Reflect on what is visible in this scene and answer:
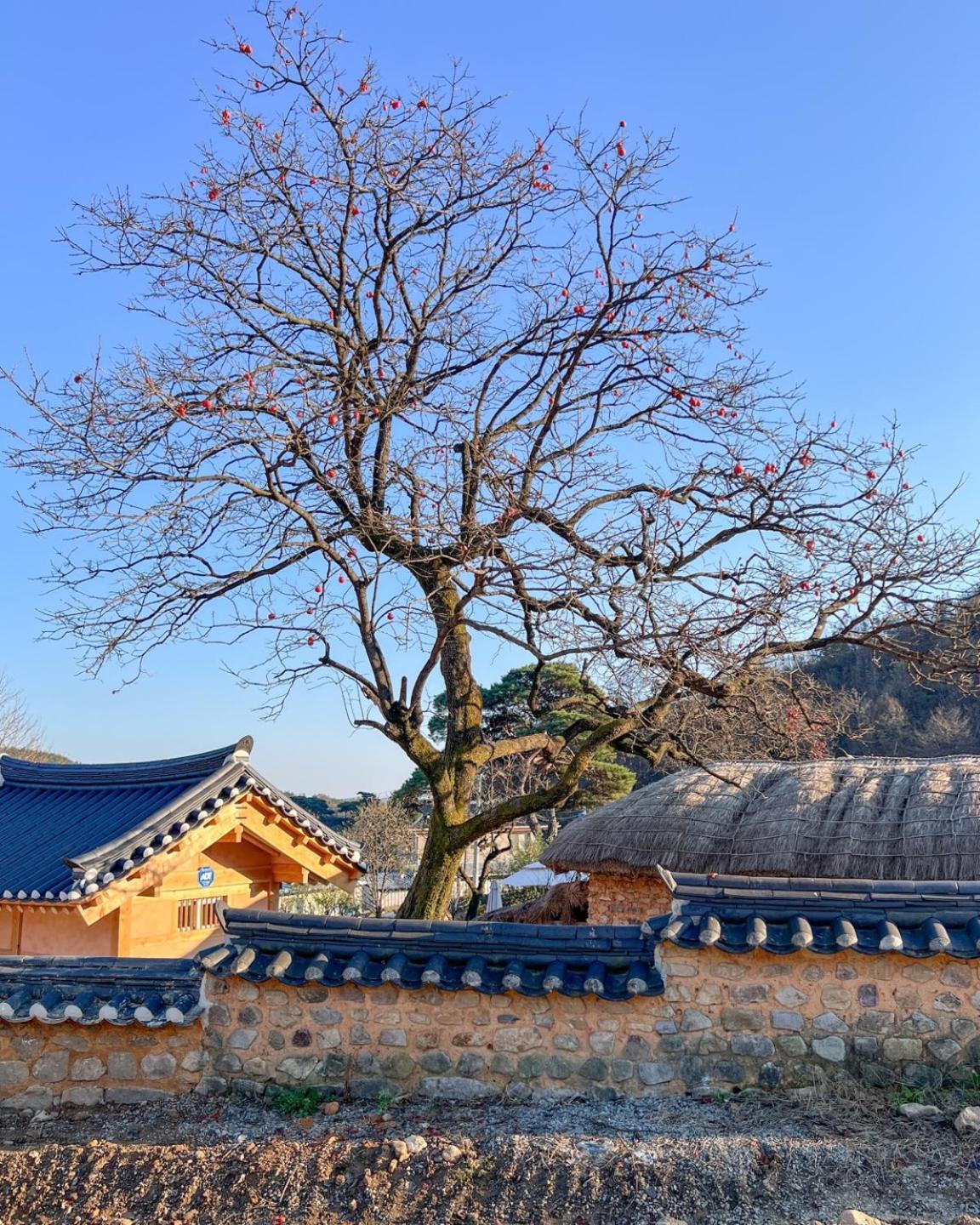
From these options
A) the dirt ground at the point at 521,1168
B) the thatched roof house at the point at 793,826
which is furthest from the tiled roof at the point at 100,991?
the thatched roof house at the point at 793,826

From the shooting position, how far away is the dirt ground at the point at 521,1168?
11.7 feet

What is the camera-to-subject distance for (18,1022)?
4.89 m

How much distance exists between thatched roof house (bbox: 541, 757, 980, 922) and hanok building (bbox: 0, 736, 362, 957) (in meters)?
3.30

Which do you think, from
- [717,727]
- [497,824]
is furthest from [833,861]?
[497,824]

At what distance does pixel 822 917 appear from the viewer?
14.9ft

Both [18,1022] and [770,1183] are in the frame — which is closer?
[770,1183]

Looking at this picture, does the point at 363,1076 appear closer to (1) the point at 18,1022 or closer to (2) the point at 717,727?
(1) the point at 18,1022

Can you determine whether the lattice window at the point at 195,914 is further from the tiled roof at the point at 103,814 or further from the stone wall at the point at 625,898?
the stone wall at the point at 625,898

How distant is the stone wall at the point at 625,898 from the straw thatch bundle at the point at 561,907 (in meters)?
1.73

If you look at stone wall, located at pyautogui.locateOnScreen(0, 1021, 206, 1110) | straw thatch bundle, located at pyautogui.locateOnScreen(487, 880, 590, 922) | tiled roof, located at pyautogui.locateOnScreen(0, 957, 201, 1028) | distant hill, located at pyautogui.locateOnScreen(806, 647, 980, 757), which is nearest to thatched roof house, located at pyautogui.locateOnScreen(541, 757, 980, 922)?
straw thatch bundle, located at pyautogui.locateOnScreen(487, 880, 590, 922)

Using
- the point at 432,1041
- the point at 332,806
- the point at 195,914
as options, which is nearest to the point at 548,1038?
the point at 432,1041

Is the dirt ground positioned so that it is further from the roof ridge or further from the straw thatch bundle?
the straw thatch bundle

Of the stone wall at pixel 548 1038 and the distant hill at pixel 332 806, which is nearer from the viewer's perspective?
the stone wall at pixel 548 1038

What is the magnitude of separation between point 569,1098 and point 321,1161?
1.20 m
